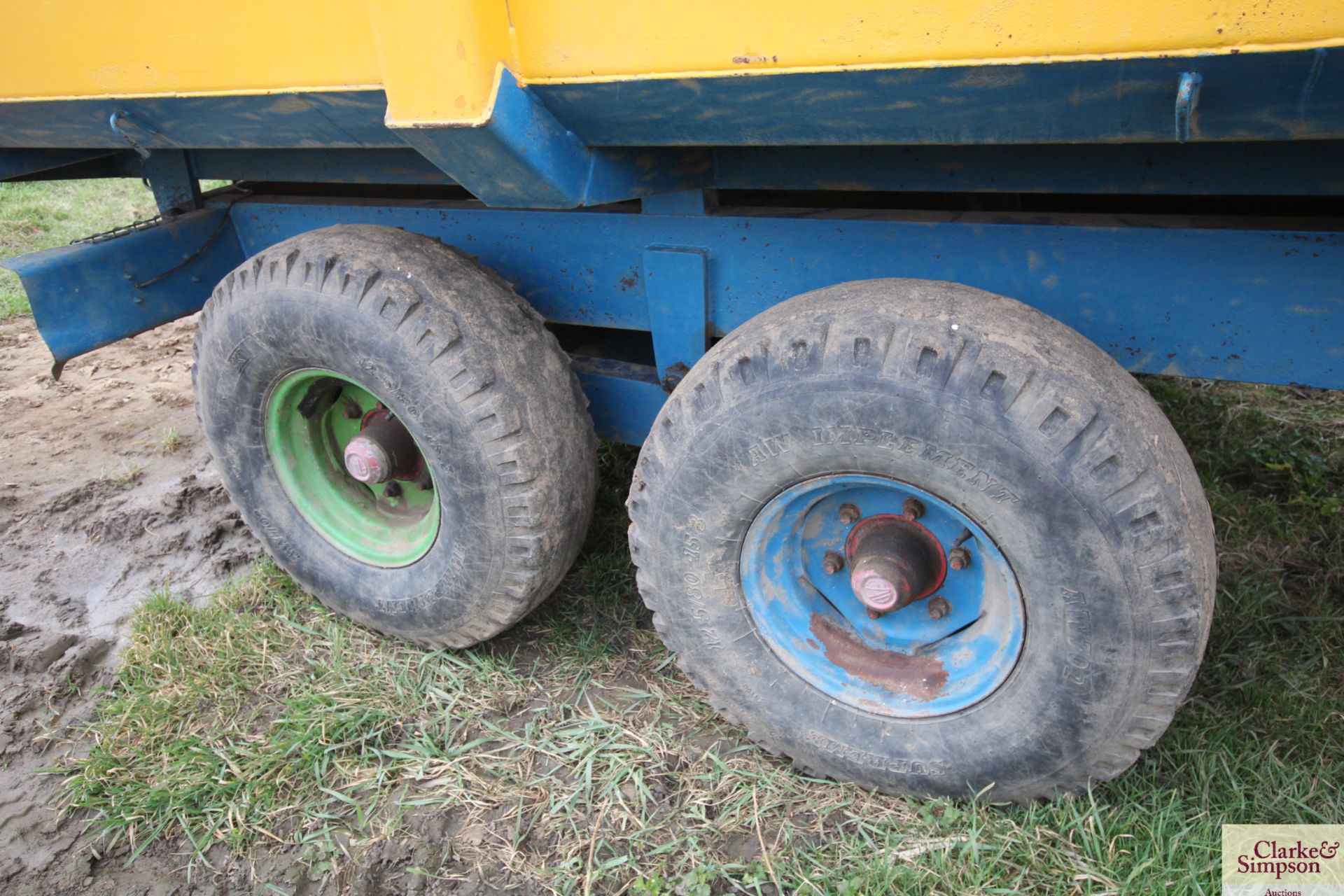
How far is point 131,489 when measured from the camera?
151 inches

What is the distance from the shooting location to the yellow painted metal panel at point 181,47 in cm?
183

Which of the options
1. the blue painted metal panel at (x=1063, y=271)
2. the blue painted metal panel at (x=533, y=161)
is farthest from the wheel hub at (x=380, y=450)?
the blue painted metal panel at (x=533, y=161)

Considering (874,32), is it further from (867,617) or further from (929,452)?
(867,617)

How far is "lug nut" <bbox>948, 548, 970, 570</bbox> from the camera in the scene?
6.67ft

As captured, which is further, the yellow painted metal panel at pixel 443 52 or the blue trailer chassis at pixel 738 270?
the blue trailer chassis at pixel 738 270

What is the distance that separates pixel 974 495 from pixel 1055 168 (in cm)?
72

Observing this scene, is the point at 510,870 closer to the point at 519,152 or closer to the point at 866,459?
the point at 866,459

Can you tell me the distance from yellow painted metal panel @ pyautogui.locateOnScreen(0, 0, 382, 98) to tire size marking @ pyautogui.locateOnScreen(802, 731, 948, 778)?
175 cm

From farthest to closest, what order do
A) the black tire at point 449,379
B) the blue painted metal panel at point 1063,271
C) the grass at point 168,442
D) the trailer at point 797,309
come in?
the grass at point 168,442 < the black tire at point 449,379 < the blue painted metal panel at point 1063,271 < the trailer at point 797,309

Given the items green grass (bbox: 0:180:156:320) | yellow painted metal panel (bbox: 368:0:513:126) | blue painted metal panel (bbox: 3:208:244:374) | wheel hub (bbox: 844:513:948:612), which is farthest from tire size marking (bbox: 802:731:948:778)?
green grass (bbox: 0:180:156:320)

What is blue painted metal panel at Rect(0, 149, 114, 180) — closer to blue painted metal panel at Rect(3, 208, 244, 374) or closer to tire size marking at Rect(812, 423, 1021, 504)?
blue painted metal panel at Rect(3, 208, 244, 374)

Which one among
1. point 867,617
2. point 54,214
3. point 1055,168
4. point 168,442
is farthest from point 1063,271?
point 54,214

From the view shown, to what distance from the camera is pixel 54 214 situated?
810cm

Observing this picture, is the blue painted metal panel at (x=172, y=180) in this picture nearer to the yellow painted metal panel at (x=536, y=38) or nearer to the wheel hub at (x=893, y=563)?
the yellow painted metal panel at (x=536, y=38)
